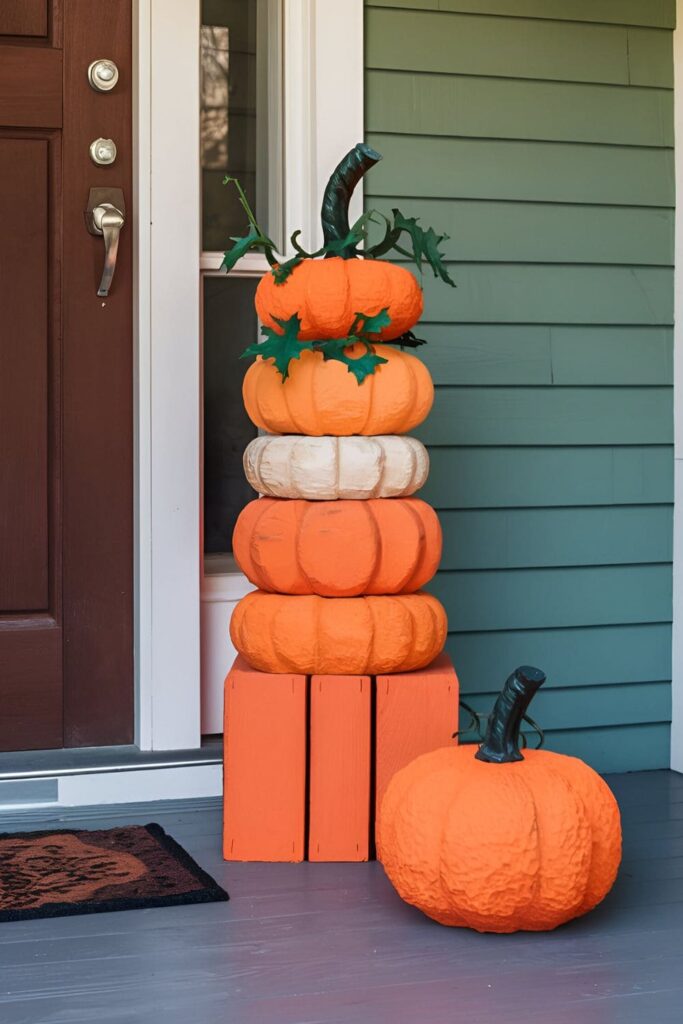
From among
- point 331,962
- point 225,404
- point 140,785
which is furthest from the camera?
point 225,404

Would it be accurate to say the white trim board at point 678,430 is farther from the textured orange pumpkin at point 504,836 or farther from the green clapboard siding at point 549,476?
the textured orange pumpkin at point 504,836

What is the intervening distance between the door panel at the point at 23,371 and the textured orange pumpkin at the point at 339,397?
0.64m

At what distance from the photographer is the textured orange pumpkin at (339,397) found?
2.42 m

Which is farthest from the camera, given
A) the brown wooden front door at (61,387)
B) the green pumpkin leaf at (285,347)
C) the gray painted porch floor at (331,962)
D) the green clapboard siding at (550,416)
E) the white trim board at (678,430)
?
the white trim board at (678,430)

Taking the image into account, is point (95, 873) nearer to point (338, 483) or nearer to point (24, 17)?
point (338, 483)

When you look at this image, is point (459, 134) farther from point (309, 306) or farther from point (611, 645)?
point (611, 645)

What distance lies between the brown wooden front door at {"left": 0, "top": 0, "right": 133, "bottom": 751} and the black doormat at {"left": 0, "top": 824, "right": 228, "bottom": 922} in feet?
1.54

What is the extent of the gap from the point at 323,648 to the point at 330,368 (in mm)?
541

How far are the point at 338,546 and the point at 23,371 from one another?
0.95 metres

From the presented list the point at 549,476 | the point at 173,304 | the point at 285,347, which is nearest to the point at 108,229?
the point at 173,304

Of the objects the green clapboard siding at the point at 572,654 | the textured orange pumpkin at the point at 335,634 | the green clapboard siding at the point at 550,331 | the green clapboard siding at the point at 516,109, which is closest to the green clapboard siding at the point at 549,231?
the green clapboard siding at the point at 550,331

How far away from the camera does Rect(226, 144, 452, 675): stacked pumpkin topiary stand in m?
2.39

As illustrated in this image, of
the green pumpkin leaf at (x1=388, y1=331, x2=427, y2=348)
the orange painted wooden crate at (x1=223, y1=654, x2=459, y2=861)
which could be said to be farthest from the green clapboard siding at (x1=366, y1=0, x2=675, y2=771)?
the orange painted wooden crate at (x1=223, y1=654, x2=459, y2=861)

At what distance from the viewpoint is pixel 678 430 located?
3.23 metres
